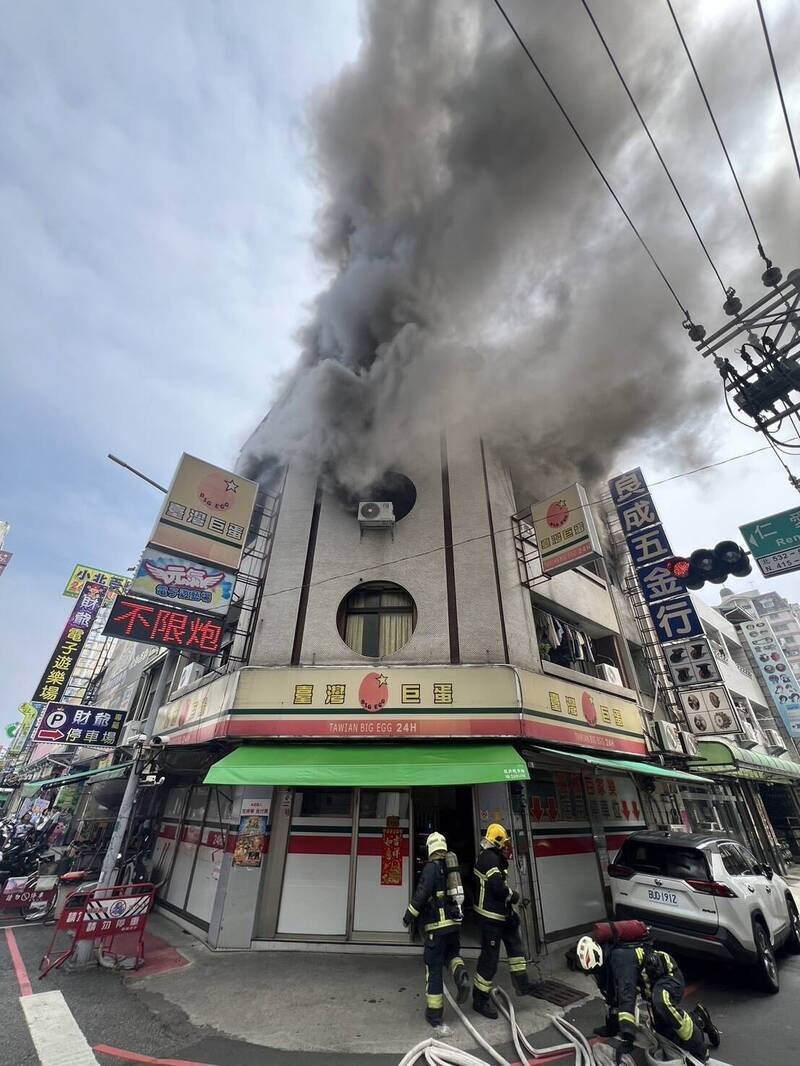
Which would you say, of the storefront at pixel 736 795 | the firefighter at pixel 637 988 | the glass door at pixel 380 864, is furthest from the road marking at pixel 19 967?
the storefront at pixel 736 795

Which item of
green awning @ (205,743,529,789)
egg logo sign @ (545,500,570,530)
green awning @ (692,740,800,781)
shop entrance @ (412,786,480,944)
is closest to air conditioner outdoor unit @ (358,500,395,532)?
egg logo sign @ (545,500,570,530)

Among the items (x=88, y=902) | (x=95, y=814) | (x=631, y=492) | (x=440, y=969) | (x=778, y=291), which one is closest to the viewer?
(x=440, y=969)

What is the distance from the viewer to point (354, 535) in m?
10.6

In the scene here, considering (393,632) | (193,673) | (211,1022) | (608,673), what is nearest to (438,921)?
(211,1022)

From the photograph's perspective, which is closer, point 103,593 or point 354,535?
point 354,535

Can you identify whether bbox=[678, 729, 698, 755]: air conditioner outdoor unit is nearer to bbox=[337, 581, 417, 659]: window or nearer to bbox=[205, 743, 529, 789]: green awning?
bbox=[205, 743, 529, 789]: green awning

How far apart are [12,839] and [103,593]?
1494 centimetres

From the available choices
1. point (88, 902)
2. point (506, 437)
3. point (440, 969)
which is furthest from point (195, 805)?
point (506, 437)

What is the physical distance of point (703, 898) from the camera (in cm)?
585

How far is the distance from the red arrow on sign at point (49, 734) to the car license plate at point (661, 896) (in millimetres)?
16107

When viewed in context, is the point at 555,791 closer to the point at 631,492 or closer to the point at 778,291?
the point at 631,492

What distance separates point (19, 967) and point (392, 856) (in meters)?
5.66

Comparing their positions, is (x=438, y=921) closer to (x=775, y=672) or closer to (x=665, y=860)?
(x=665, y=860)

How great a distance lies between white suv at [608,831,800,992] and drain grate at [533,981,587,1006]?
1.18m
